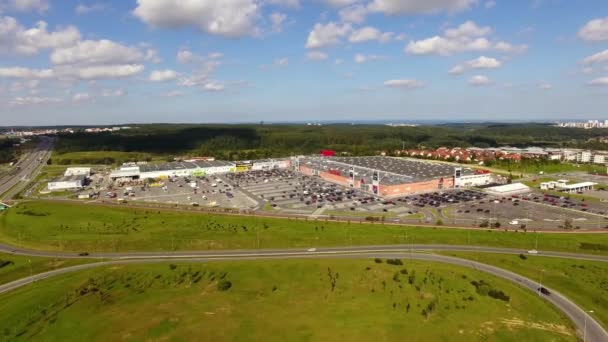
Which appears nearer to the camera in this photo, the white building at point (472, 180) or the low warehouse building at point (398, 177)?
the low warehouse building at point (398, 177)

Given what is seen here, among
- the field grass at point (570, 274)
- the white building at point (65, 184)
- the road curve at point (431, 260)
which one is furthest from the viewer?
the white building at point (65, 184)

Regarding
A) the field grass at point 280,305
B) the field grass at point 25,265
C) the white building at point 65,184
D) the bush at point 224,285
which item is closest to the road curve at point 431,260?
the field grass at point 25,265

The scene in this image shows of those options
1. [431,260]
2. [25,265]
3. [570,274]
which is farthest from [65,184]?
[570,274]

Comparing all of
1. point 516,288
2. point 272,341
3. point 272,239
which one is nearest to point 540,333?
point 516,288

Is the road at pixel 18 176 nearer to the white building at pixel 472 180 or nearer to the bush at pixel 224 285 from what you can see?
the bush at pixel 224 285

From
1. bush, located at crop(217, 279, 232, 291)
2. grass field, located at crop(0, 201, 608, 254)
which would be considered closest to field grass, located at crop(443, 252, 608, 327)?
grass field, located at crop(0, 201, 608, 254)

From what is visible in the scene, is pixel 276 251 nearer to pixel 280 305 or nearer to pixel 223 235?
pixel 223 235

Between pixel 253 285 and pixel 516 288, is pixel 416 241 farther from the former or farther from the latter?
pixel 253 285
